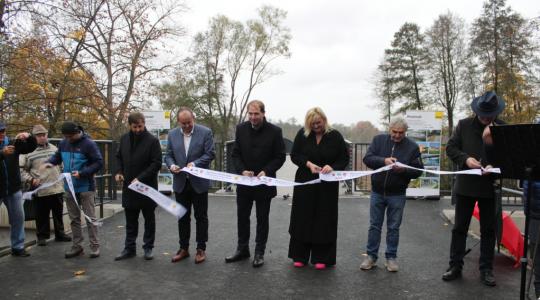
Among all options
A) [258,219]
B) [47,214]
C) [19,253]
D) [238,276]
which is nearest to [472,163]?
[258,219]

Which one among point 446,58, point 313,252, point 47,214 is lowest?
point 313,252

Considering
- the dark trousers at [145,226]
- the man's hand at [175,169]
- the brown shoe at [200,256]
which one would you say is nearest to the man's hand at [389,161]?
the man's hand at [175,169]

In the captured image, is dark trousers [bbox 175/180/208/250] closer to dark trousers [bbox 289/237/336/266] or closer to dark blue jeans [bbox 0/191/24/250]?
dark trousers [bbox 289/237/336/266]

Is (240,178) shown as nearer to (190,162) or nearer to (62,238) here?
(190,162)

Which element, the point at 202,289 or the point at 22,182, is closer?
the point at 202,289

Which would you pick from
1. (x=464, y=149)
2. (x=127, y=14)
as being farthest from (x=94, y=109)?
(x=464, y=149)

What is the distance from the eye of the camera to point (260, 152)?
5.22m

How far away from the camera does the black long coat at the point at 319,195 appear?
4.98 m

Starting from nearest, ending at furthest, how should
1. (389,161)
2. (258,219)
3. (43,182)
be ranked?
(389,161)
(258,219)
(43,182)

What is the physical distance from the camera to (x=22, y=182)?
20.3 feet

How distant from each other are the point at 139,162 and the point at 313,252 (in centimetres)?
240

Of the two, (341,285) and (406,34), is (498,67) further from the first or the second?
(341,285)

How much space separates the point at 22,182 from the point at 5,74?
405 inches

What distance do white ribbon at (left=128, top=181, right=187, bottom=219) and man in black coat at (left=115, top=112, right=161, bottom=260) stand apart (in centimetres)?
10
